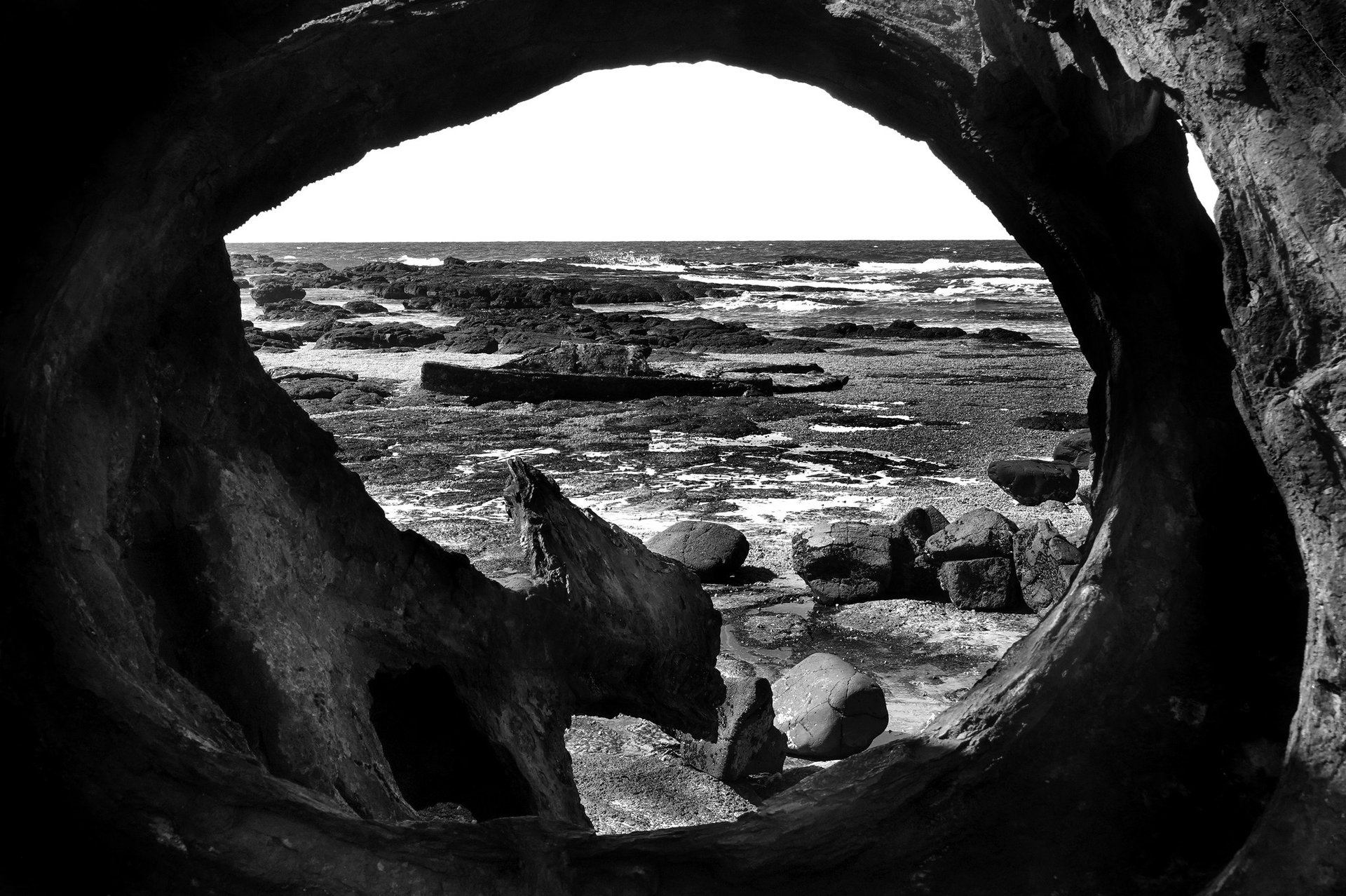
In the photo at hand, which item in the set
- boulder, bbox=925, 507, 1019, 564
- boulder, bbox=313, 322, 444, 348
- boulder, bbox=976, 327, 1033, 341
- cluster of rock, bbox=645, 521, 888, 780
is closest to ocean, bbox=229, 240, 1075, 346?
boulder, bbox=976, 327, 1033, 341

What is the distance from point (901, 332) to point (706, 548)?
57.7 ft

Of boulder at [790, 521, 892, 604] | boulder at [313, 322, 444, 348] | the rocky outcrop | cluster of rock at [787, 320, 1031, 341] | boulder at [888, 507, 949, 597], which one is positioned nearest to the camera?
boulder at [790, 521, 892, 604]

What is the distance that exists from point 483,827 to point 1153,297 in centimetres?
203

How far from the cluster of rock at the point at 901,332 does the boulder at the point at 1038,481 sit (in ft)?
44.2

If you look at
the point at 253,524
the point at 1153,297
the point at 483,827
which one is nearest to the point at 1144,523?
the point at 1153,297

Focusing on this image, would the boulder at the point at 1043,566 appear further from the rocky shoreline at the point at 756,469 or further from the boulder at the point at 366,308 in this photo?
the boulder at the point at 366,308

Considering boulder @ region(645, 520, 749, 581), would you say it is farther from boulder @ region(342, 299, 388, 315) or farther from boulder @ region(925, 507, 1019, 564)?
boulder @ region(342, 299, 388, 315)

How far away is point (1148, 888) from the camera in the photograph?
263 cm

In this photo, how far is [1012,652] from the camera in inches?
119

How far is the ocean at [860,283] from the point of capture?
28.8 meters

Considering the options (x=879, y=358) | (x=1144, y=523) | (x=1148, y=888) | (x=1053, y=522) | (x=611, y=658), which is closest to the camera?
(x=1148, y=888)

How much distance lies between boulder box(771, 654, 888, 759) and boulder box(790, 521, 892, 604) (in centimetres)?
144

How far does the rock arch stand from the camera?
205cm

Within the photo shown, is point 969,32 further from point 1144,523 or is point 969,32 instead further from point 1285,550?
point 1285,550
